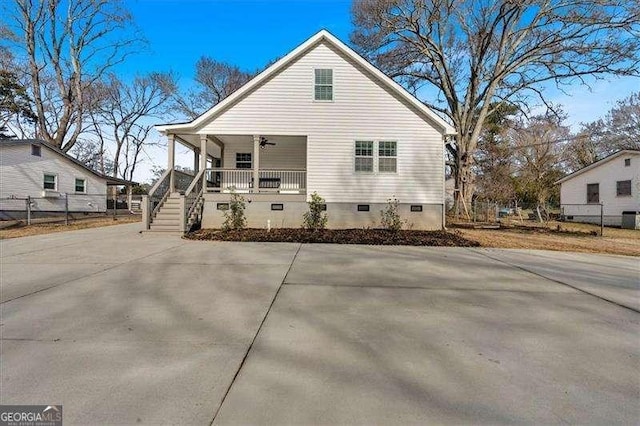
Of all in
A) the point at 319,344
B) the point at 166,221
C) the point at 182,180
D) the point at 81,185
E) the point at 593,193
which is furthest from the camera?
the point at 593,193

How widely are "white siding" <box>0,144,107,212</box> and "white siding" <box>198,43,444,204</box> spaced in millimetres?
12454

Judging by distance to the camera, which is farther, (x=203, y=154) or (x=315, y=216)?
(x=203, y=154)

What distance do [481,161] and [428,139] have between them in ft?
63.7

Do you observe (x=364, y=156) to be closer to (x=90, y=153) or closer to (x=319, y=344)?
(x=319, y=344)

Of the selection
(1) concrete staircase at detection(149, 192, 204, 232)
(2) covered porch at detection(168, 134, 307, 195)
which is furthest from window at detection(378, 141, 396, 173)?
(1) concrete staircase at detection(149, 192, 204, 232)

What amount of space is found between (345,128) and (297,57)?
11.1 ft

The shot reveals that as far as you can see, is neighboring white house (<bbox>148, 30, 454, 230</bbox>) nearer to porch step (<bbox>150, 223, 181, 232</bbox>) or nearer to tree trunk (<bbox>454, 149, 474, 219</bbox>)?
porch step (<bbox>150, 223, 181, 232</bbox>)

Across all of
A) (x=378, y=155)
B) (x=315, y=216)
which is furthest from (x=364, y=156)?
(x=315, y=216)

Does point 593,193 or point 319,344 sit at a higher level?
point 593,193

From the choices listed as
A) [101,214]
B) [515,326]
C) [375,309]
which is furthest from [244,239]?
[101,214]

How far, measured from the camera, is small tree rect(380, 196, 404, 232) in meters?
13.1

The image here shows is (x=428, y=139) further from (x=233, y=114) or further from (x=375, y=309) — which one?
(x=375, y=309)

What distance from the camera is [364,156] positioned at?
13516mm

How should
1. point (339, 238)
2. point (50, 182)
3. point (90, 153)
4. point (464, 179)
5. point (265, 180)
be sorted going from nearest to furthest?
point (339, 238) < point (265, 180) < point (50, 182) < point (464, 179) < point (90, 153)
